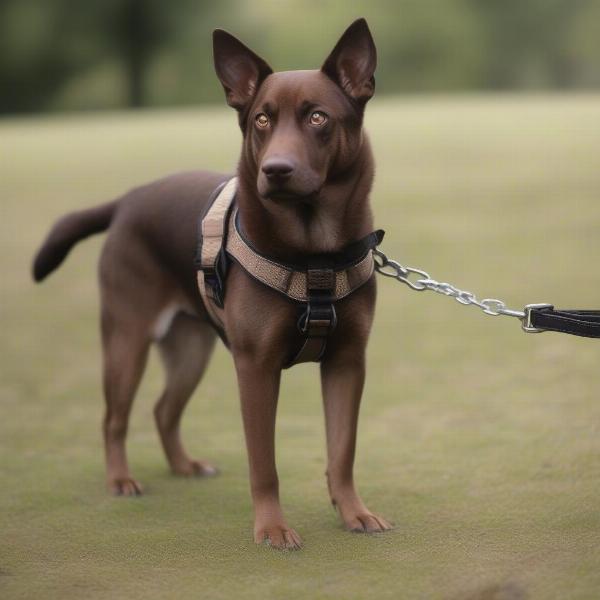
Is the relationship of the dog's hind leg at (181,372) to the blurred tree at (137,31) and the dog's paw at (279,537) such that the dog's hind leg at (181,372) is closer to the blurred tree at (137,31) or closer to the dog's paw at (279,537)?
the dog's paw at (279,537)

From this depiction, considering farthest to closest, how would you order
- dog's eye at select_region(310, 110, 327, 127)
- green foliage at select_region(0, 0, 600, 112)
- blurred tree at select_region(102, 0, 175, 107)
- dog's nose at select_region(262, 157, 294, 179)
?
blurred tree at select_region(102, 0, 175, 107) < green foliage at select_region(0, 0, 600, 112) < dog's eye at select_region(310, 110, 327, 127) < dog's nose at select_region(262, 157, 294, 179)

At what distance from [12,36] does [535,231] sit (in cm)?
2087

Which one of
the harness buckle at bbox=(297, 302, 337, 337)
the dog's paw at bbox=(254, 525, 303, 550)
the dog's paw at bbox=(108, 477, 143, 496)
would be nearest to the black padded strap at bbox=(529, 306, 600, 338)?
the harness buckle at bbox=(297, 302, 337, 337)

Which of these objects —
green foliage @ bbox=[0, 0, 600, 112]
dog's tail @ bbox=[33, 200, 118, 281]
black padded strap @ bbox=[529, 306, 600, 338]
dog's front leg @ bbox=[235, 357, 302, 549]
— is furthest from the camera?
green foliage @ bbox=[0, 0, 600, 112]

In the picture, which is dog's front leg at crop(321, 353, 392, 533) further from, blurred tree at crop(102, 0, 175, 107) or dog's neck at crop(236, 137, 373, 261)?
blurred tree at crop(102, 0, 175, 107)

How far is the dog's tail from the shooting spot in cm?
416

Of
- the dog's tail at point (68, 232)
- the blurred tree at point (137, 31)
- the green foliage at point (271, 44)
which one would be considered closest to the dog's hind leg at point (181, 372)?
the dog's tail at point (68, 232)

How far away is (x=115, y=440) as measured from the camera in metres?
4.03

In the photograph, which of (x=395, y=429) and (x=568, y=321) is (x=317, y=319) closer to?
(x=568, y=321)

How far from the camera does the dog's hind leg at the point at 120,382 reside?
3.91 meters

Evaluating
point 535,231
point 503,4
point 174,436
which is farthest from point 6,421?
point 503,4

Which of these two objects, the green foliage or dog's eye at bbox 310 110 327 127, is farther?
the green foliage

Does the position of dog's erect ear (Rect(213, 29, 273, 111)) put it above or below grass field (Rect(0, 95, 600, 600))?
above

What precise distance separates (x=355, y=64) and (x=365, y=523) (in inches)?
54.5
